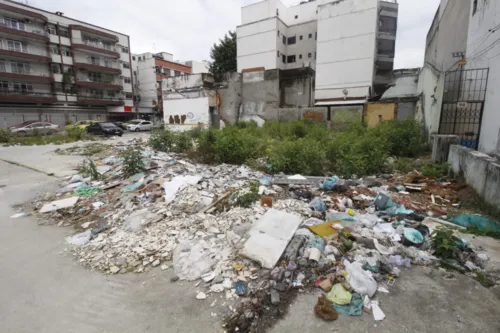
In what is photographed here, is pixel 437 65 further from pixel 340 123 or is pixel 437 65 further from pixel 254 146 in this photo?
pixel 254 146

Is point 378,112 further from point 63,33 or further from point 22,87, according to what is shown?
point 63,33

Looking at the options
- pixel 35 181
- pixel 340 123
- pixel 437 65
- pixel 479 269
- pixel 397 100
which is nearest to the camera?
pixel 479 269

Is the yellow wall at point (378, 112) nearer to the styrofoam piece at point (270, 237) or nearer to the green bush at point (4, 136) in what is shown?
the styrofoam piece at point (270, 237)

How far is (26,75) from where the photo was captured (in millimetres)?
24797

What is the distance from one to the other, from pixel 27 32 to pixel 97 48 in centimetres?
646

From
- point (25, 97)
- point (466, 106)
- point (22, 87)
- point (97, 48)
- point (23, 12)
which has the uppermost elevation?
point (23, 12)

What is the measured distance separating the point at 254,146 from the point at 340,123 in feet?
35.3

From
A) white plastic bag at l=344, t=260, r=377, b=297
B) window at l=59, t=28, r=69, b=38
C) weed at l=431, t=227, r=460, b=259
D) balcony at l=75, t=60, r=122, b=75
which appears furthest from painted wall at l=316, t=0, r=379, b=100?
window at l=59, t=28, r=69, b=38

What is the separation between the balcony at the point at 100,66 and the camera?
1138 inches

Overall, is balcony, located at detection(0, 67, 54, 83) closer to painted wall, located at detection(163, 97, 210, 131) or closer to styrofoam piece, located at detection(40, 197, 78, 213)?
painted wall, located at detection(163, 97, 210, 131)

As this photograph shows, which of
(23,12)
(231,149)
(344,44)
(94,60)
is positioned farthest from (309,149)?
(94,60)

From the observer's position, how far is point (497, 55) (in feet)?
17.5

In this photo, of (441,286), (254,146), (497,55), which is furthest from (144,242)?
(497,55)

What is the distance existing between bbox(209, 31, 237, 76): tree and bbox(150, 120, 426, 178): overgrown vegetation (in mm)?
25192
